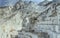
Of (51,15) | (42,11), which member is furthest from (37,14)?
(51,15)

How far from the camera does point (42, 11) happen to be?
1803 mm

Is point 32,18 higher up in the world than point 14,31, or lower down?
higher up

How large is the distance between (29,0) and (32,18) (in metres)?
0.27

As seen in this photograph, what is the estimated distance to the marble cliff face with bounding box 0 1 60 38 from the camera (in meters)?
1.59

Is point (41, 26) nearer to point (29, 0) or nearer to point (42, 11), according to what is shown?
point (42, 11)

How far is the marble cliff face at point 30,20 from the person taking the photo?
62.6 inches

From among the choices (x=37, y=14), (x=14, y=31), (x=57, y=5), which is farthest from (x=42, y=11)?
(x=14, y=31)

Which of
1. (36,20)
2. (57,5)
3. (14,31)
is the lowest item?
(14,31)

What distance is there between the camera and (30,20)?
186cm

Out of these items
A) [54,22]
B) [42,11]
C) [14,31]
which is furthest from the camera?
[14,31]

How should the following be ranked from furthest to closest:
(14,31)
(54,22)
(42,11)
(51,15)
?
(14,31) → (42,11) → (51,15) → (54,22)

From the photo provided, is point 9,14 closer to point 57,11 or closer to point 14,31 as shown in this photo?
point 14,31

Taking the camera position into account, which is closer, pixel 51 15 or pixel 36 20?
pixel 51 15

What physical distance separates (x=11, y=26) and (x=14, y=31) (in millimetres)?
78
